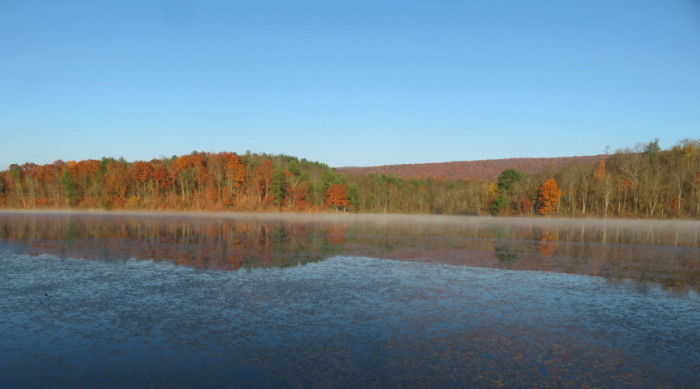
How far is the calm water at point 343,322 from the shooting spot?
262 inches

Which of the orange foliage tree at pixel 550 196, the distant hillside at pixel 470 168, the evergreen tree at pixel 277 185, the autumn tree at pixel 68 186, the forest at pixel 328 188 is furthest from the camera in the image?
the distant hillside at pixel 470 168

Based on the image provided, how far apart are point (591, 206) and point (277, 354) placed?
69909 millimetres

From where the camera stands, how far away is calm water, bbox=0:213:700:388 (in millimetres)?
6664

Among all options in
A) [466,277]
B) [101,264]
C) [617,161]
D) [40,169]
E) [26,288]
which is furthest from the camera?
[40,169]

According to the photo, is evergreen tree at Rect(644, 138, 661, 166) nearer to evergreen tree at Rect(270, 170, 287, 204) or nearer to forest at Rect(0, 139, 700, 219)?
forest at Rect(0, 139, 700, 219)

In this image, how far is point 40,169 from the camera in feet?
311

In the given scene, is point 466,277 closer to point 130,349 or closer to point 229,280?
point 229,280

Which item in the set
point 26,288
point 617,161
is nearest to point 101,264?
point 26,288

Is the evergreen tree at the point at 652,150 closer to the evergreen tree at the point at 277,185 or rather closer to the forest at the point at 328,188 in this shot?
the forest at the point at 328,188

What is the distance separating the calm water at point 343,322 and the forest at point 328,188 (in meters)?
53.3

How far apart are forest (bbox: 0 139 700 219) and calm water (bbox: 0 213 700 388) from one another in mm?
53274

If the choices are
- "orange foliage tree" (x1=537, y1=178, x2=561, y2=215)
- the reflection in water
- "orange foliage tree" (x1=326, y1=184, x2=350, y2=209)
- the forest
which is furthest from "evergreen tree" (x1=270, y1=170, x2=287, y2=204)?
the reflection in water

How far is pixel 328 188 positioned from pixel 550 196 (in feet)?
130

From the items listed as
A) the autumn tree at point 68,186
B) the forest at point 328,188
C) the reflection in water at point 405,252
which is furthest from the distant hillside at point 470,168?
the reflection in water at point 405,252
